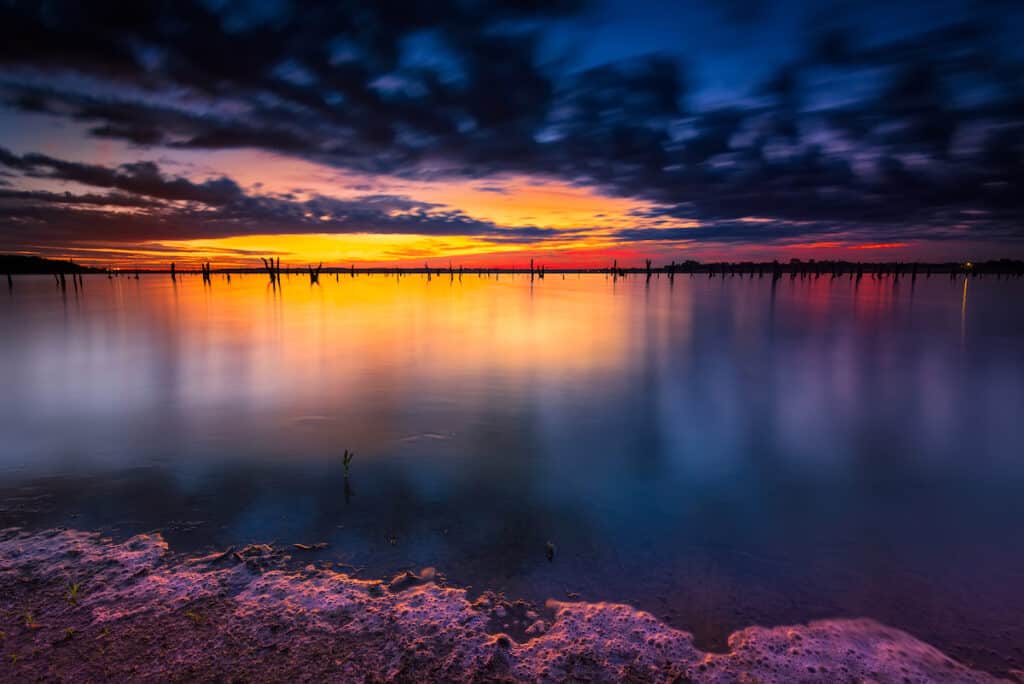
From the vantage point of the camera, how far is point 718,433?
10.3m

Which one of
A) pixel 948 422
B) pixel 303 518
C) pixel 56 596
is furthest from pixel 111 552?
pixel 948 422

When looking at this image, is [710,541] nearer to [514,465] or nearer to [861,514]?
[861,514]

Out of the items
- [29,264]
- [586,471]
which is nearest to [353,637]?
[586,471]

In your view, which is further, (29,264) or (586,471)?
(29,264)

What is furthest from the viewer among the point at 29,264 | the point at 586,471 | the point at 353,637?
the point at 29,264

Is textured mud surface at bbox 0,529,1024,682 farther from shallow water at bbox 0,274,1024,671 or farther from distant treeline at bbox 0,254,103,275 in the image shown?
distant treeline at bbox 0,254,103,275

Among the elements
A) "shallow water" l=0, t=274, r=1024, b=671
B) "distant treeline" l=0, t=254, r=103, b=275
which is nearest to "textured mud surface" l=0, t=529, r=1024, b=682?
"shallow water" l=0, t=274, r=1024, b=671

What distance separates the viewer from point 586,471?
26.7 ft

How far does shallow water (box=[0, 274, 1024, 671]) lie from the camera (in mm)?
5090

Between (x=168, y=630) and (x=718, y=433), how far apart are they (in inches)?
375

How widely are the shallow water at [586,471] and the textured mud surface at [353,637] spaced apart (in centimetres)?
36

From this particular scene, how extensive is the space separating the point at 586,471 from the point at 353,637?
16.1 feet

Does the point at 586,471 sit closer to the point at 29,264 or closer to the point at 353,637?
the point at 353,637

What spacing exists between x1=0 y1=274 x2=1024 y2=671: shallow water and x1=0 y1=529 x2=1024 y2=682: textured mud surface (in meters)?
0.36
